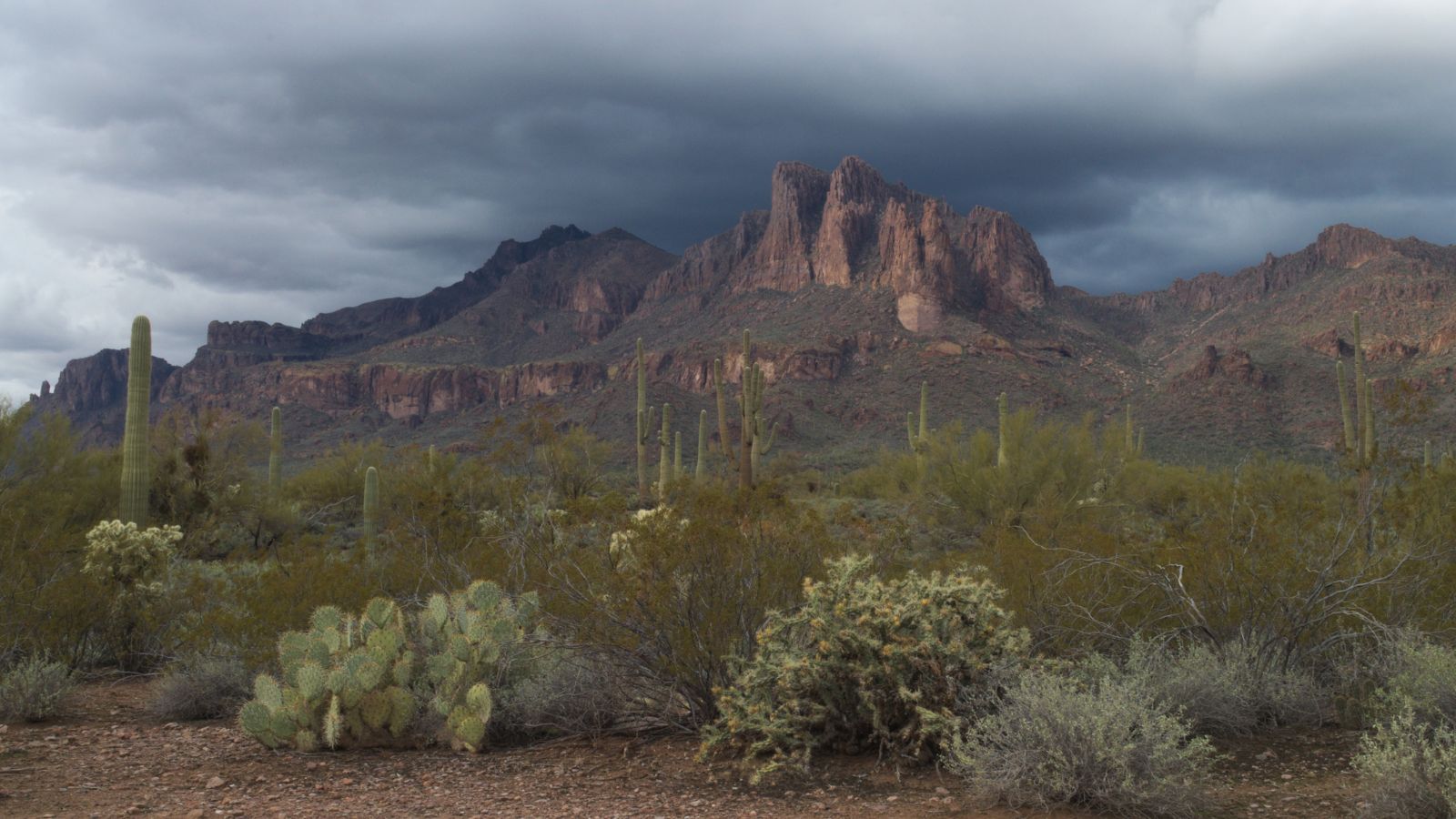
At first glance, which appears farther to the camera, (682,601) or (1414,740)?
(682,601)

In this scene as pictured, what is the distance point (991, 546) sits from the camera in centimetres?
955

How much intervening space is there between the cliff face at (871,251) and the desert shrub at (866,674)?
8176cm

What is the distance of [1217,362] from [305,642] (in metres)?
69.8

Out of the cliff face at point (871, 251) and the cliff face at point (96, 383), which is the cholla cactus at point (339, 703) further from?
the cliff face at point (96, 383)

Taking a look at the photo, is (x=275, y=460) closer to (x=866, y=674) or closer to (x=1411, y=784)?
(x=866, y=674)

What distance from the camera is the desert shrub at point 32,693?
753 centimetres

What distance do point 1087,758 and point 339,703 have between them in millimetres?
4847

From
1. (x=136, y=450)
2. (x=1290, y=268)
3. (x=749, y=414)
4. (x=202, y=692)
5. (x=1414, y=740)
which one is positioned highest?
(x=1290, y=268)

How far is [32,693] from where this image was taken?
7578 millimetres

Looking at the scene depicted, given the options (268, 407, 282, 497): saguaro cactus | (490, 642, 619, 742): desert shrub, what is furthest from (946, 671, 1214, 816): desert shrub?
(268, 407, 282, 497): saguaro cactus

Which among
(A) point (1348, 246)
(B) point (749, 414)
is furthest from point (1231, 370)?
(B) point (749, 414)

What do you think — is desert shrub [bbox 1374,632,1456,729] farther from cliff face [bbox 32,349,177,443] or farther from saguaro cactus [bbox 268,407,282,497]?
cliff face [bbox 32,349,177,443]

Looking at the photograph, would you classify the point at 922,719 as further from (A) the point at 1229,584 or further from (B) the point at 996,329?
(B) the point at 996,329

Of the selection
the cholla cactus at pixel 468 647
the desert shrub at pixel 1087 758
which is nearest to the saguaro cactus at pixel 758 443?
the cholla cactus at pixel 468 647
